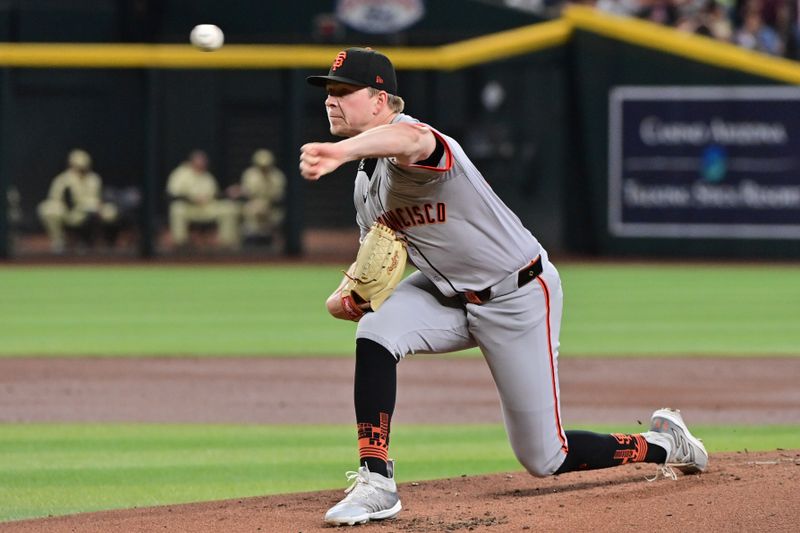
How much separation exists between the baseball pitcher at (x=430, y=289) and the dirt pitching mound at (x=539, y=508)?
183mm

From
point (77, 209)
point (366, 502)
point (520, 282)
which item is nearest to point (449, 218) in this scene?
point (520, 282)

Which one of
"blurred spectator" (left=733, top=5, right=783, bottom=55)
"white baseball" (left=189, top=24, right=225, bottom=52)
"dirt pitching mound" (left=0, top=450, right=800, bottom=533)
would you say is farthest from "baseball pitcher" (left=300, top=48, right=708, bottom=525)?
"blurred spectator" (left=733, top=5, right=783, bottom=55)

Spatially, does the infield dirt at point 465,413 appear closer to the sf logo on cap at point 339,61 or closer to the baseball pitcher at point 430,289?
the baseball pitcher at point 430,289

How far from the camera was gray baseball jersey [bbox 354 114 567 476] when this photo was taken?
473 centimetres

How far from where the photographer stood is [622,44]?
20.2m

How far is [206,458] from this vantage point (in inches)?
254

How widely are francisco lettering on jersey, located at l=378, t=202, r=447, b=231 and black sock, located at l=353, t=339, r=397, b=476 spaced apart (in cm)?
42

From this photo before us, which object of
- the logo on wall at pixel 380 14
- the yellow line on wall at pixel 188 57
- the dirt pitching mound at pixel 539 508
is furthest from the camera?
the logo on wall at pixel 380 14

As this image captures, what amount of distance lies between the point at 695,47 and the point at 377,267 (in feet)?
52.0

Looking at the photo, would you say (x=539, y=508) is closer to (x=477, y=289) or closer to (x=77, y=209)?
(x=477, y=289)

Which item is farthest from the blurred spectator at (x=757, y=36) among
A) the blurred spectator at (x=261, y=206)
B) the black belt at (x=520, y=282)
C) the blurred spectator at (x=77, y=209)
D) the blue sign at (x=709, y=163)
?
the black belt at (x=520, y=282)

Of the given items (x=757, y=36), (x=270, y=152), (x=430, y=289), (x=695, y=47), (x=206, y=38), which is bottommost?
(x=430, y=289)

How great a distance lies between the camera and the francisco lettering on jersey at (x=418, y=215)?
4.72m

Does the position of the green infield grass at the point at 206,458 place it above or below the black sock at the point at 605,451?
below
